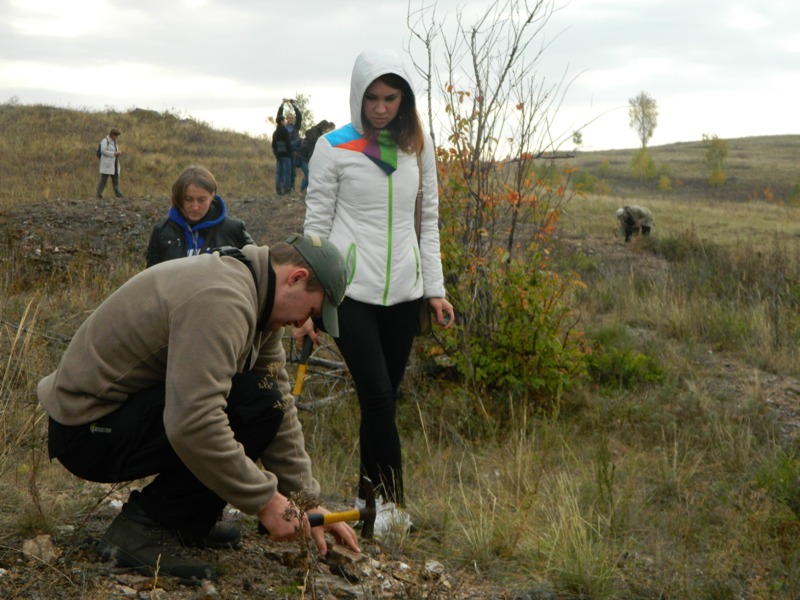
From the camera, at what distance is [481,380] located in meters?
6.16

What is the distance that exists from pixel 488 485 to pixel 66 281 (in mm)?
6893

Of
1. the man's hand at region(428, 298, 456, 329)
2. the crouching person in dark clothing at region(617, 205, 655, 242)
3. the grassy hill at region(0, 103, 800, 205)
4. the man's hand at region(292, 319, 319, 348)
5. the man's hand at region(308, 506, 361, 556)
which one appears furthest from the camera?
the grassy hill at region(0, 103, 800, 205)

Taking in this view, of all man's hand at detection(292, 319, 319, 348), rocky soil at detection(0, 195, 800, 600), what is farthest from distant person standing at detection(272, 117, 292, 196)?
man's hand at detection(292, 319, 319, 348)

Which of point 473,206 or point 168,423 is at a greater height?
point 473,206

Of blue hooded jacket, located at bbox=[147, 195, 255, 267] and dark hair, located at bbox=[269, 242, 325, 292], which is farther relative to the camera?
blue hooded jacket, located at bbox=[147, 195, 255, 267]

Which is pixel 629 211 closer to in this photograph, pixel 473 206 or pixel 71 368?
pixel 473 206

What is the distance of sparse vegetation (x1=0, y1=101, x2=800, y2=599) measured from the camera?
11.3 ft

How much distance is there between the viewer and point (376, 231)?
12.7ft

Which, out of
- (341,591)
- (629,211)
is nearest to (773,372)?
(341,591)

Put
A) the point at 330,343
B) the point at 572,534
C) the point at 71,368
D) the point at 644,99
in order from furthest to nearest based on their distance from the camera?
the point at 644,99, the point at 330,343, the point at 572,534, the point at 71,368

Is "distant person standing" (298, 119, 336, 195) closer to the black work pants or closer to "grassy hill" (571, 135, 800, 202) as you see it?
the black work pants

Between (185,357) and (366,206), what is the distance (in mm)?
1603

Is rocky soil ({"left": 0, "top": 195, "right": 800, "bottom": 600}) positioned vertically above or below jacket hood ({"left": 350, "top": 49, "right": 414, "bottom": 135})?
below

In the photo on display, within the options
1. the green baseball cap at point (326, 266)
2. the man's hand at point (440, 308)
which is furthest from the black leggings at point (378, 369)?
the green baseball cap at point (326, 266)
